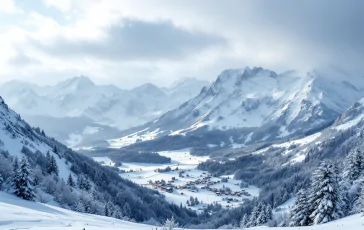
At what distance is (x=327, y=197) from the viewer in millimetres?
51312

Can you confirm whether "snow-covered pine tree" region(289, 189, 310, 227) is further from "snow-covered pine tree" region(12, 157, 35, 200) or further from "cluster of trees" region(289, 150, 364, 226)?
"snow-covered pine tree" region(12, 157, 35, 200)

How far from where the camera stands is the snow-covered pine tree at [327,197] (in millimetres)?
50562

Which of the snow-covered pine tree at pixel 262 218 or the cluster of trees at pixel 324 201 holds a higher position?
the cluster of trees at pixel 324 201

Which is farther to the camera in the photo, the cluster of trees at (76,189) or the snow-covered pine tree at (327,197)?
the cluster of trees at (76,189)

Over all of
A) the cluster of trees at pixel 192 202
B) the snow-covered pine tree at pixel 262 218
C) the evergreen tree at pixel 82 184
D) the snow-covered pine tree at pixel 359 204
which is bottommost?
the cluster of trees at pixel 192 202

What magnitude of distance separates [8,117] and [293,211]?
119 m

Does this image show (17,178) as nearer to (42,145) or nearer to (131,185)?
(42,145)

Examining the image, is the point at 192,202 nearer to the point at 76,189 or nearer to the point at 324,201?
the point at 76,189

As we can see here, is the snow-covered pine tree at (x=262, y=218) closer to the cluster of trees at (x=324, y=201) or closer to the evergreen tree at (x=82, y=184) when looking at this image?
the cluster of trees at (x=324, y=201)

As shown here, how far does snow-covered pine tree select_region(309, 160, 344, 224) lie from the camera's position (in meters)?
50.6

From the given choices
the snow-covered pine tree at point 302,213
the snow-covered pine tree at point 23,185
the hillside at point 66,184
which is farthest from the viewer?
the hillside at point 66,184

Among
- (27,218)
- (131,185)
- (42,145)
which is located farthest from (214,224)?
(27,218)

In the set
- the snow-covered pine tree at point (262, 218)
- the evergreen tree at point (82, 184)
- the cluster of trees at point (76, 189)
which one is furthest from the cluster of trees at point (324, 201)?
the evergreen tree at point (82, 184)

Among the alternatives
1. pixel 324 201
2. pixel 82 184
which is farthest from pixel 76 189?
pixel 324 201
